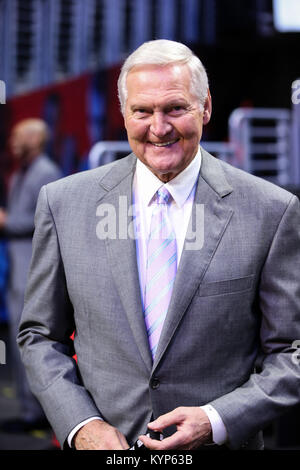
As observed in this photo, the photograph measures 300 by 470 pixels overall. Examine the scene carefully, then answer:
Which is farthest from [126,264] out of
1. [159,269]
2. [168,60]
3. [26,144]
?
[26,144]

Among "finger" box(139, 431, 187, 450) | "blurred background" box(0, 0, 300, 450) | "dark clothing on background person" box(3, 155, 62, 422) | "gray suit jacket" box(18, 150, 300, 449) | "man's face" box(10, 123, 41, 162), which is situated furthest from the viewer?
"blurred background" box(0, 0, 300, 450)

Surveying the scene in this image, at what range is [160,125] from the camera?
1.51 m

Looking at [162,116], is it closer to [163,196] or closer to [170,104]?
[170,104]

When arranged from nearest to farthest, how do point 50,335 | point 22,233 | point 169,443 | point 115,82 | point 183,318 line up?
point 169,443
point 183,318
point 50,335
point 22,233
point 115,82

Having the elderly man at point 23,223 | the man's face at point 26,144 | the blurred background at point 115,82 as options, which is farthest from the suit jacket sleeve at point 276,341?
the man's face at point 26,144

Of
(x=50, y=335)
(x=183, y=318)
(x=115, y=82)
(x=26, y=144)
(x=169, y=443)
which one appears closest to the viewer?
(x=169, y=443)

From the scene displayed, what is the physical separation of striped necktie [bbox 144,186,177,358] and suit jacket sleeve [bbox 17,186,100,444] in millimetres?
213

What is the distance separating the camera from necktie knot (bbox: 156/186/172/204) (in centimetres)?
163

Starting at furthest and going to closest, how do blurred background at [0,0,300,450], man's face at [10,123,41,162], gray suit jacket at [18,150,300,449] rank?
blurred background at [0,0,300,450] < man's face at [10,123,41,162] < gray suit jacket at [18,150,300,449]

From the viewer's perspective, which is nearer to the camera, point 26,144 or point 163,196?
point 163,196

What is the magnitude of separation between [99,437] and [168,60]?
2.77ft

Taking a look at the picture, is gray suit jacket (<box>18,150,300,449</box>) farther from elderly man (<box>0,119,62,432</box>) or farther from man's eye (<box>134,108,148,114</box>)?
elderly man (<box>0,119,62,432</box>)

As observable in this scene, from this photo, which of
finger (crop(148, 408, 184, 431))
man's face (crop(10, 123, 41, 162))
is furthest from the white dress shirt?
man's face (crop(10, 123, 41, 162))

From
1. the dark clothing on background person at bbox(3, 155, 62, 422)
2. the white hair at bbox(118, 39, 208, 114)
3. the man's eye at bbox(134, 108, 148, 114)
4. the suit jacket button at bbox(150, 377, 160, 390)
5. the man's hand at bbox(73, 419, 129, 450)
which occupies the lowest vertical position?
the dark clothing on background person at bbox(3, 155, 62, 422)
